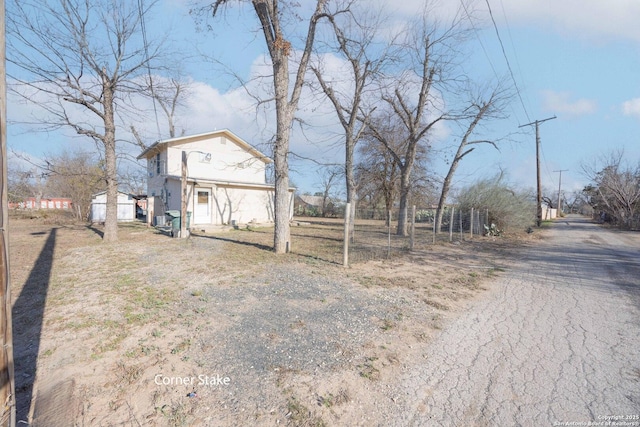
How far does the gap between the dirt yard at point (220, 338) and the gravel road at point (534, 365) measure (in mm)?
277

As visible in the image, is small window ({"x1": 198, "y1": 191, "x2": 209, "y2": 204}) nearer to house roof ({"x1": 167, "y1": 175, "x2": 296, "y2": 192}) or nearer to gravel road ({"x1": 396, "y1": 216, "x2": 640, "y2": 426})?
house roof ({"x1": 167, "y1": 175, "x2": 296, "y2": 192})

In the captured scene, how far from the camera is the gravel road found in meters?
2.11

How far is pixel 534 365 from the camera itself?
2721 millimetres

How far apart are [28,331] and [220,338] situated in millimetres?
2246

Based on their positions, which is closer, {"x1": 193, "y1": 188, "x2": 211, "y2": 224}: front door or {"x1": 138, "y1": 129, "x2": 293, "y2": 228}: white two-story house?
{"x1": 193, "y1": 188, "x2": 211, "y2": 224}: front door

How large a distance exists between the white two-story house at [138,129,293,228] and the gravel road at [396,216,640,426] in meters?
14.8

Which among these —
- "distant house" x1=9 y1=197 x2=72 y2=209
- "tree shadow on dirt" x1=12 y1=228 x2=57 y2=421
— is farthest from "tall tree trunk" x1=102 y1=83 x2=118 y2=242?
"distant house" x1=9 y1=197 x2=72 y2=209

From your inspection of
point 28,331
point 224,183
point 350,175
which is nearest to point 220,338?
point 28,331

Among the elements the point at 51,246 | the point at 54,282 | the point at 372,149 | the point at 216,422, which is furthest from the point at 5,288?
the point at 372,149

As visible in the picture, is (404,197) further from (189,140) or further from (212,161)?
(189,140)

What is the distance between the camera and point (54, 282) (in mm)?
5219

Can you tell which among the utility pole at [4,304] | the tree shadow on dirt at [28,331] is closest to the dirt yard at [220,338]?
the tree shadow on dirt at [28,331]

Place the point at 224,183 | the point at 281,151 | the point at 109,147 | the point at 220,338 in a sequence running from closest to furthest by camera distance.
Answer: the point at 220,338
the point at 281,151
the point at 109,147
the point at 224,183

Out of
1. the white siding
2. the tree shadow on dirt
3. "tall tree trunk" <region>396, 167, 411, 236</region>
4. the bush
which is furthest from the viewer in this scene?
the white siding
